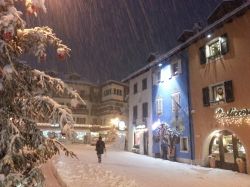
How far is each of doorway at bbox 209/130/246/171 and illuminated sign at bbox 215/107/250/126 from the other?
3.23 feet

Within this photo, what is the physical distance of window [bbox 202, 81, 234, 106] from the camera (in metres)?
18.6

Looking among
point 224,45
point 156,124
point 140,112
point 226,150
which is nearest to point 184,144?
point 226,150

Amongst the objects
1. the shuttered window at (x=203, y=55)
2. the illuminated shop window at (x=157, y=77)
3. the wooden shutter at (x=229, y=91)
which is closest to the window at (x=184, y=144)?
the wooden shutter at (x=229, y=91)

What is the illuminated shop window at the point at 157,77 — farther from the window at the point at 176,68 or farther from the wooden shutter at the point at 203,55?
the wooden shutter at the point at 203,55

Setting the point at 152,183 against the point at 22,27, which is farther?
the point at 152,183

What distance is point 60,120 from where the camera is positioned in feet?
15.1

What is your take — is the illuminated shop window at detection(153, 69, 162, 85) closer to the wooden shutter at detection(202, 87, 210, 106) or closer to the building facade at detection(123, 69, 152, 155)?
the building facade at detection(123, 69, 152, 155)

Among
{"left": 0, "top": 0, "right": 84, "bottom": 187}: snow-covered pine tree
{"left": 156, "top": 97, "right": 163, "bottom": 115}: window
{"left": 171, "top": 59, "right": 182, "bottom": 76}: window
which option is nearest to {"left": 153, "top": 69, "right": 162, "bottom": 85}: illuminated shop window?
{"left": 156, "top": 97, "right": 163, "bottom": 115}: window

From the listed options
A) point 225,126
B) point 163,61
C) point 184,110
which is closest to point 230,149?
point 225,126

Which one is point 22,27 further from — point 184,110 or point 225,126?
point 184,110

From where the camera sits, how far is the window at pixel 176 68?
2485cm

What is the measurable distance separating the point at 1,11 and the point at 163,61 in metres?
24.1

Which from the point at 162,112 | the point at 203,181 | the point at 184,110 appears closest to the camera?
the point at 203,181

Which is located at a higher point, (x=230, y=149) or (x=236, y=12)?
(x=236, y=12)
